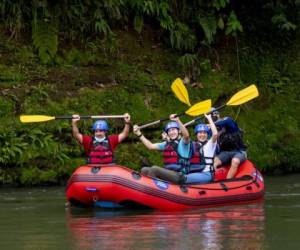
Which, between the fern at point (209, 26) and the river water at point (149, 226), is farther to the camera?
the fern at point (209, 26)

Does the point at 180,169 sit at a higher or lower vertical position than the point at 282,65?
lower

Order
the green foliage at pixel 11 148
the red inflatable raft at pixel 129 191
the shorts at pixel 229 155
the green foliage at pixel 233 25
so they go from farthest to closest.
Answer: the green foliage at pixel 233 25 < the green foliage at pixel 11 148 < the shorts at pixel 229 155 < the red inflatable raft at pixel 129 191

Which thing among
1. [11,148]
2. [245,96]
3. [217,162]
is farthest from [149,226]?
[11,148]

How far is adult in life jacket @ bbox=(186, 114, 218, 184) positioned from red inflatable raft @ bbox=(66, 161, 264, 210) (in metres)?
0.27

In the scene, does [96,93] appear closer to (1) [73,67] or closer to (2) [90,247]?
(1) [73,67]

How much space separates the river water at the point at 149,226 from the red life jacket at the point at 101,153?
621mm

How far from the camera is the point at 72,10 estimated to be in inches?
629

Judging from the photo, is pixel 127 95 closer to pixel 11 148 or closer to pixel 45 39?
pixel 45 39

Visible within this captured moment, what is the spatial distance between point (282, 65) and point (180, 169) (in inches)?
282

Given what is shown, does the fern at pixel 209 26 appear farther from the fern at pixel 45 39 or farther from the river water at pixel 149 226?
the river water at pixel 149 226

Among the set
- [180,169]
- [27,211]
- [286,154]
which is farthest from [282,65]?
[27,211]

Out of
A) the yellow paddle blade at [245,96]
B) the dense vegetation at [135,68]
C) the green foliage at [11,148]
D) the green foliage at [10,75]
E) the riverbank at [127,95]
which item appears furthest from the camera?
the green foliage at [10,75]

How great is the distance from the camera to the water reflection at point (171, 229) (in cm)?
765

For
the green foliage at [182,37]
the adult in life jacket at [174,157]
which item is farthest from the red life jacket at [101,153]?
the green foliage at [182,37]
